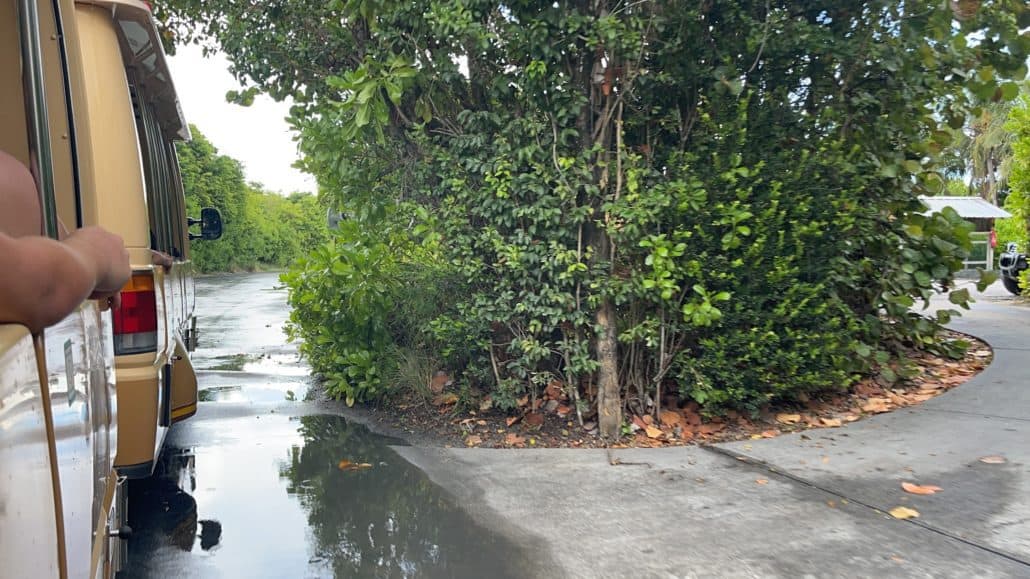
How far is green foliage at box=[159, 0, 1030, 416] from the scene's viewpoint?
5.38m

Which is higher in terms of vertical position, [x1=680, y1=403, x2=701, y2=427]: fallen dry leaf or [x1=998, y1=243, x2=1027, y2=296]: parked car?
[x1=998, y1=243, x2=1027, y2=296]: parked car

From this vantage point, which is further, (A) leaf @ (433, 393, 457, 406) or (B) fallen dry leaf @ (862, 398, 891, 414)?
(A) leaf @ (433, 393, 457, 406)

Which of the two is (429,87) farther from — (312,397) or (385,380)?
(312,397)

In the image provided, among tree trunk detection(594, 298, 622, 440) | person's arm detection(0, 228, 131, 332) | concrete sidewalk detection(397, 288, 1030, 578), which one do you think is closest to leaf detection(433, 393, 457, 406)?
concrete sidewalk detection(397, 288, 1030, 578)

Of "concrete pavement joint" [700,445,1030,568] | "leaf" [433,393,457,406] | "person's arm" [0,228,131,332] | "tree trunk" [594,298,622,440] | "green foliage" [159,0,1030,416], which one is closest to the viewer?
"person's arm" [0,228,131,332]

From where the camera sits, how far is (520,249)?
569 cm

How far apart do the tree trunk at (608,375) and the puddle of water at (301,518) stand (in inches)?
58.3

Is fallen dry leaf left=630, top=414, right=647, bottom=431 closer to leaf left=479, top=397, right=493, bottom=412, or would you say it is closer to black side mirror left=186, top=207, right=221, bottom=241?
leaf left=479, top=397, right=493, bottom=412

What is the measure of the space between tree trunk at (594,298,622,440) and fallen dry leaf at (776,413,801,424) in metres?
1.20

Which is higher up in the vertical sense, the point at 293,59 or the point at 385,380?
the point at 293,59

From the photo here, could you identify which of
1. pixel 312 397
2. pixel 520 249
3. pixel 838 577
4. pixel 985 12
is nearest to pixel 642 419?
pixel 520 249

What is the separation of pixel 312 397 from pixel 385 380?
52.6 inches

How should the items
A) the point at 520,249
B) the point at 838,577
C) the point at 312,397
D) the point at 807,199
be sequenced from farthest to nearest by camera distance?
1. the point at 312,397
2. the point at 520,249
3. the point at 807,199
4. the point at 838,577

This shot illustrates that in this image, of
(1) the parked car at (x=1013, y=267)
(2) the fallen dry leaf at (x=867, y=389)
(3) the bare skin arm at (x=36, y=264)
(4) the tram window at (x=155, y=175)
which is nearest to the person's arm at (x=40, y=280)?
(3) the bare skin arm at (x=36, y=264)
